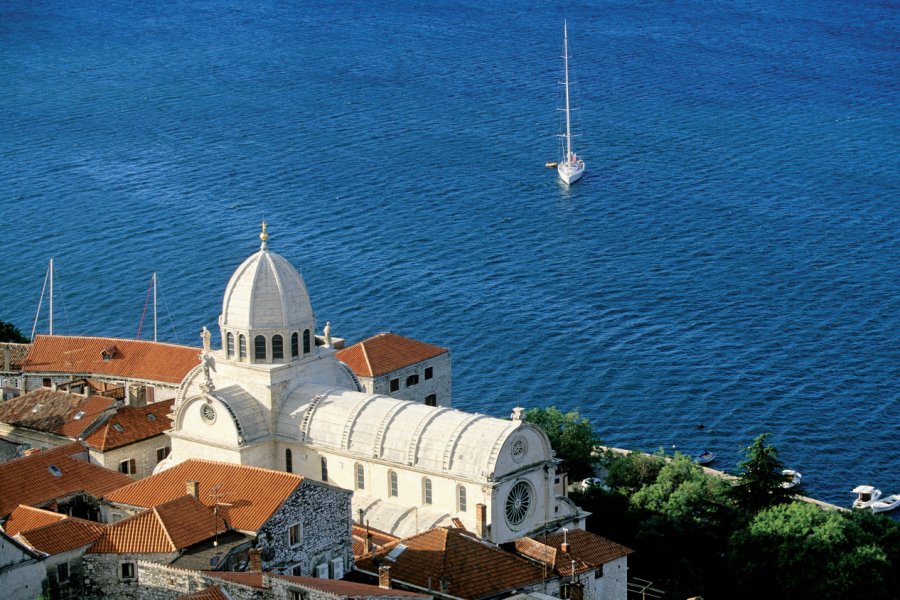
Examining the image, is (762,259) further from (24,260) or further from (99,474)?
(99,474)

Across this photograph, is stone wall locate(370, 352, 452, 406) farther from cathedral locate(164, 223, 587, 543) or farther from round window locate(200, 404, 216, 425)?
round window locate(200, 404, 216, 425)

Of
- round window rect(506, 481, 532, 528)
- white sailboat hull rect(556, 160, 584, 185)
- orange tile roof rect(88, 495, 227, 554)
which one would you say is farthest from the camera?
white sailboat hull rect(556, 160, 584, 185)

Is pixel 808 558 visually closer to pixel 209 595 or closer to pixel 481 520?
pixel 481 520

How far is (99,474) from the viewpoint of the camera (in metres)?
86.8

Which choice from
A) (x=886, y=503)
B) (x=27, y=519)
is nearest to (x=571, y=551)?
(x=27, y=519)

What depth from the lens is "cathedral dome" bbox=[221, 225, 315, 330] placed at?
9094 cm

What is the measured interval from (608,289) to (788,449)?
116 feet

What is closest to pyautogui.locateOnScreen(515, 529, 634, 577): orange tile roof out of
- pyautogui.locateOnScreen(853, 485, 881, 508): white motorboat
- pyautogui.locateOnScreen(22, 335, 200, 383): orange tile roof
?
pyautogui.locateOnScreen(853, 485, 881, 508): white motorboat

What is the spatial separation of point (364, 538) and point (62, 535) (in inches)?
615

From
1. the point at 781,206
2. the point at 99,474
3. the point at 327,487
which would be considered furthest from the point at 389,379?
the point at 781,206

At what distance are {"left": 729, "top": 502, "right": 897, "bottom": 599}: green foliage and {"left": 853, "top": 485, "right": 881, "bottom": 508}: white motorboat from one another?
20.2m

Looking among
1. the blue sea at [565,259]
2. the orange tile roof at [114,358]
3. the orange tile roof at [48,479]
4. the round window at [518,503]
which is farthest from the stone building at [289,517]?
the blue sea at [565,259]

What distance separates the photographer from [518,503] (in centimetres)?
8625

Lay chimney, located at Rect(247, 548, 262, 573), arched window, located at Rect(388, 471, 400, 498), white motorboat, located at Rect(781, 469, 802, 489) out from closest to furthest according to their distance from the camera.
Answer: chimney, located at Rect(247, 548, 262, 573) → arched window, located at Rect(388, 471, 400, 498) → white motorboat, located at Rect(781, 469, 802, 489)
